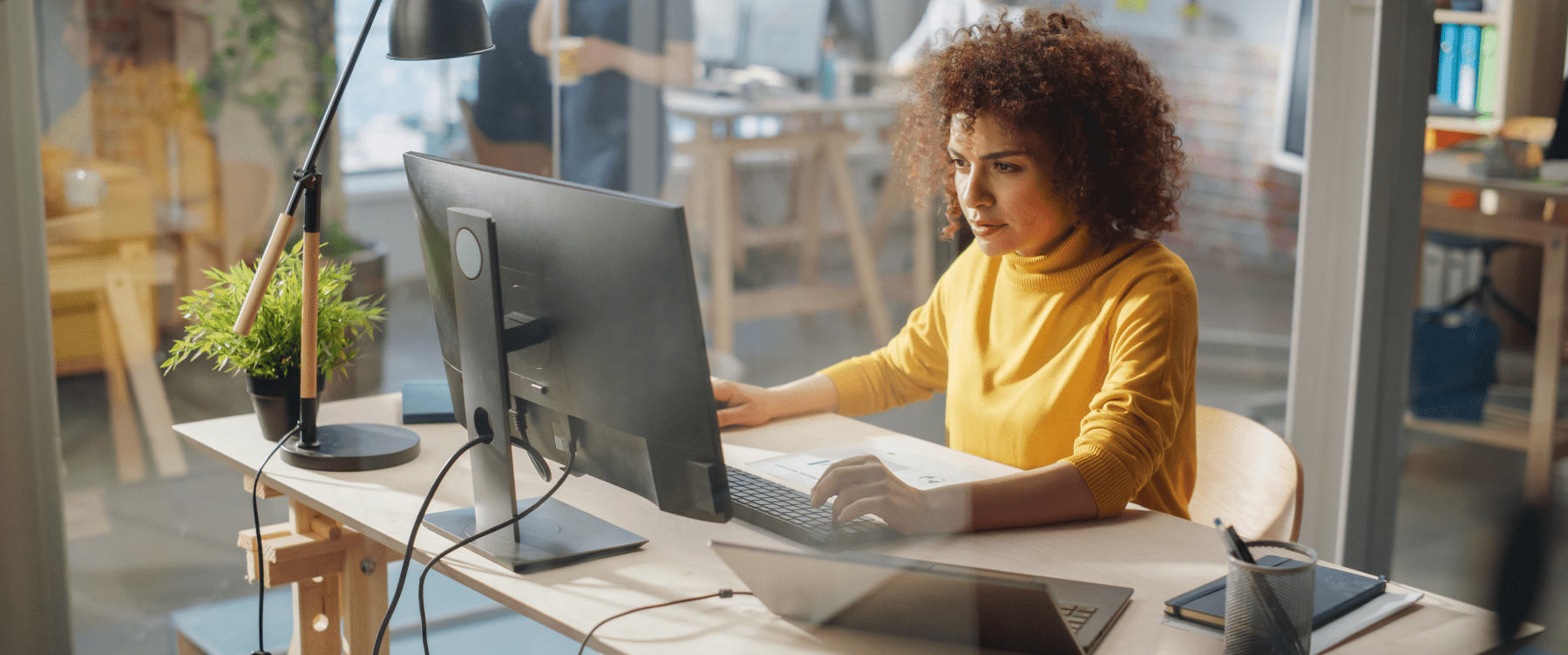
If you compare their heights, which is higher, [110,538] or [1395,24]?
[1395,24]

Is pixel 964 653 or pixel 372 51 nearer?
pixel 964 653

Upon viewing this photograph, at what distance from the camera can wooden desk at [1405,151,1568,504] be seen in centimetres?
83

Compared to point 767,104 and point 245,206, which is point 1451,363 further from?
point 245,206

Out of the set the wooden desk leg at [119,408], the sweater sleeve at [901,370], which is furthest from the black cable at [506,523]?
the wooden desk leg at [119,408]

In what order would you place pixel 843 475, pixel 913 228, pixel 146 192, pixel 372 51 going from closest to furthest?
pixel 843 475 < pixel 146 192 < pixel 372 51 < pixel 913 228

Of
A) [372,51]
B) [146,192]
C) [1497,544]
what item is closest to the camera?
[1497,544]

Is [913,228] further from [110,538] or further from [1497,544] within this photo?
[1497,544]

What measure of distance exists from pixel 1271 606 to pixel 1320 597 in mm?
141

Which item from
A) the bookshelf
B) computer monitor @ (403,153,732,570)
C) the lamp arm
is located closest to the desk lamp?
the lamp arm

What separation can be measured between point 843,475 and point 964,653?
276 mm

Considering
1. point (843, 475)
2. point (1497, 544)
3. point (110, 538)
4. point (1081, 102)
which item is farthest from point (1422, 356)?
point (110, 538)

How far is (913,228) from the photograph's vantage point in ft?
9.88

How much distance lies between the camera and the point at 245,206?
7.29ft

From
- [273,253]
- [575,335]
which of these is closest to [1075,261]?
[575,335]
